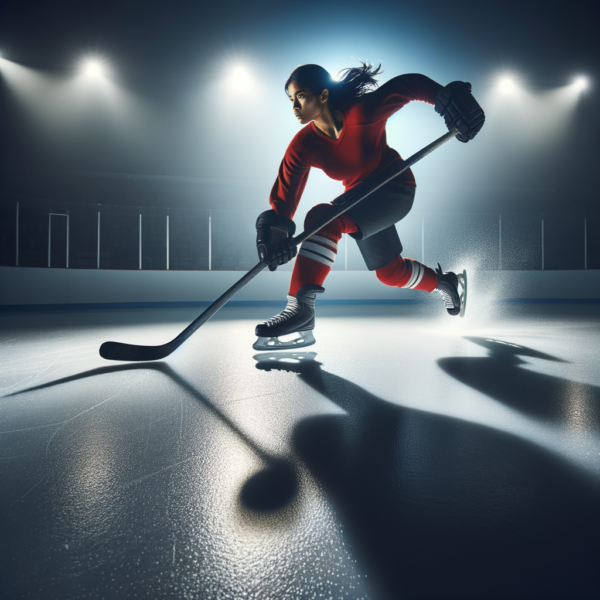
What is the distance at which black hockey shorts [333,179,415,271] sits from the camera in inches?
62.0

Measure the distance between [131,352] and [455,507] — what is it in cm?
120

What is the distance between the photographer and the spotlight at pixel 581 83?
14.3 feet

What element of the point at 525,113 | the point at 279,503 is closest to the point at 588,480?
the point at 279,503

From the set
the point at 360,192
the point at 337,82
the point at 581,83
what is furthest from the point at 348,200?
the point at 581,83

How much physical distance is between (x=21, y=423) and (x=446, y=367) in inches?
45.8

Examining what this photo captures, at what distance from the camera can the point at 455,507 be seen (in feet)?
1.42

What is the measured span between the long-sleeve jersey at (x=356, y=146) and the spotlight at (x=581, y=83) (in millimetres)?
4309

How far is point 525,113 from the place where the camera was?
15.8 feet

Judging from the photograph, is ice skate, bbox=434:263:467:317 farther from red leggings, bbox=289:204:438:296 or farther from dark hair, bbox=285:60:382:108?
dark hair, bbox=285:60:382:108

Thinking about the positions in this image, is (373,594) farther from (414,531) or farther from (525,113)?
(525,113)

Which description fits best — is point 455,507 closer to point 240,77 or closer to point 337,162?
point 337,162

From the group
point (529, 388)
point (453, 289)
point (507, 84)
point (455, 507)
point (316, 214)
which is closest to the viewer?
point (455, 507)

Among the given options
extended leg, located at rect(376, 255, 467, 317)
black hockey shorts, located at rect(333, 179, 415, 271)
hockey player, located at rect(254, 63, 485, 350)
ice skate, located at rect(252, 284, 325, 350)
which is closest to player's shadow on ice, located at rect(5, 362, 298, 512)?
ice skate, located at rect(252, 284, 325, 350)

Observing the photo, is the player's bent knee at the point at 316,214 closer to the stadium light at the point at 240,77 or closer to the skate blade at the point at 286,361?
the skate blade at the point at 286,361
